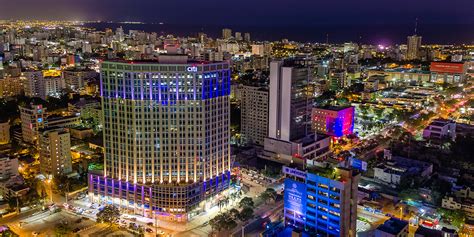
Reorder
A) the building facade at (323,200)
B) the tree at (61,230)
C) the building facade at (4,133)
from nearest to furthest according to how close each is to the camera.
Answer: the building facade at (323,200), the tree at (61,230), the building facade at (4,133)

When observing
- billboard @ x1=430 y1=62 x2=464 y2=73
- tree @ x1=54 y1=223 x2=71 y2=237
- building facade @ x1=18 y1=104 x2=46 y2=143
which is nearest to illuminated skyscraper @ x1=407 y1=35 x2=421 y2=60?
billboard @ x1=430 y1=62 x2=464 y2=73

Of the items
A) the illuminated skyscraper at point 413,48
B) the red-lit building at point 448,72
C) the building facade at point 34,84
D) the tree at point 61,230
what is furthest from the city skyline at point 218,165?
the illuminated skyscraper at point 413,48

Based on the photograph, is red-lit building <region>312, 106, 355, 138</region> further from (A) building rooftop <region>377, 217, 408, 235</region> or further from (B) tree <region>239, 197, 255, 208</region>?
(A) building rooftop <region>377, 217, 408, 235</region>

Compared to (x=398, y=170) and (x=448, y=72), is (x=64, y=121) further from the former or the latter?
(x=448, y=72)

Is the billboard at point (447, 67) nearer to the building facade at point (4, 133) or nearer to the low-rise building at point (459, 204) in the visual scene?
the low-rise building at point (459, 204)

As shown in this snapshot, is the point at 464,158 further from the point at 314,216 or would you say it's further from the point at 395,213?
the point at 314,216

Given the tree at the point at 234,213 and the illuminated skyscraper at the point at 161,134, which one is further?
the illuminated skyscraper at the point at 161,134
